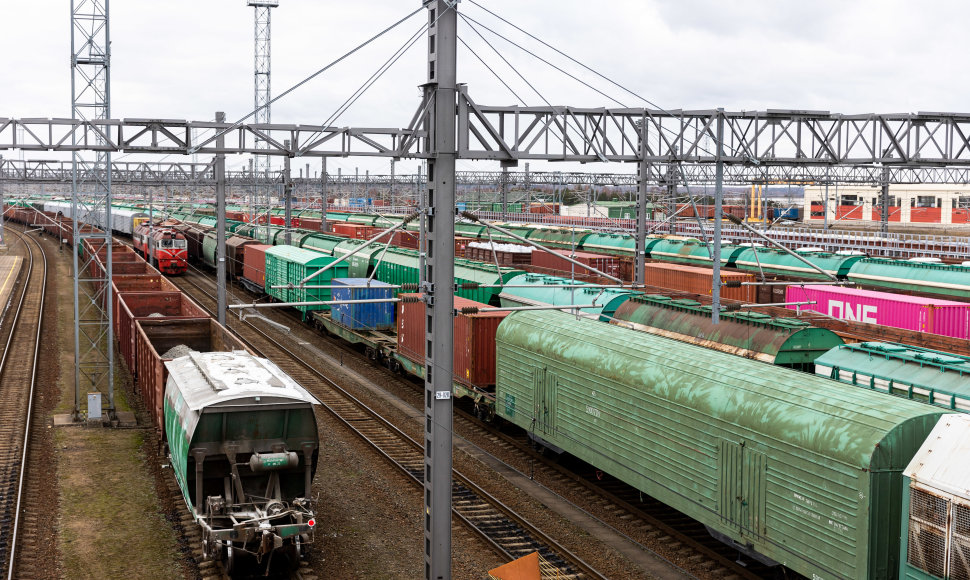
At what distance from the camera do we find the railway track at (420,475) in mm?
16500

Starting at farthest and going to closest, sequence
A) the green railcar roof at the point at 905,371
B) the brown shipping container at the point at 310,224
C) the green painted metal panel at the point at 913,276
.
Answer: the brown shipping container at the point at 310,224 < the green painted metal panel at the point at 913,276 < the green railcar roof at the point at 905,371

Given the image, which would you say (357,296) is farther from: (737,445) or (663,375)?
(737,445)

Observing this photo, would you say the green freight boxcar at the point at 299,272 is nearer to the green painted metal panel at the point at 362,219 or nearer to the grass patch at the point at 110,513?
the grass patch at the point at 110,513

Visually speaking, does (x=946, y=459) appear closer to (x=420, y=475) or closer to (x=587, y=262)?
(x=420, y=475)

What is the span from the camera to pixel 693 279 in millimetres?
36750

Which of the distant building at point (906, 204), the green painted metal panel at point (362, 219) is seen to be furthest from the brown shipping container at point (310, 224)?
the distant building at point (906, 204)

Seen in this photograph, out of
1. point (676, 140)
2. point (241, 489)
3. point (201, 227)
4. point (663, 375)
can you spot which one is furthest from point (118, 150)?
point (201, 227)

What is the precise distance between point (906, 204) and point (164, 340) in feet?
324

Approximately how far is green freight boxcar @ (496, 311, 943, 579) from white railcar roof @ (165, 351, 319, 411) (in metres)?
5.92

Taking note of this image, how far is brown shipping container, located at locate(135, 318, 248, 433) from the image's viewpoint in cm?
2311

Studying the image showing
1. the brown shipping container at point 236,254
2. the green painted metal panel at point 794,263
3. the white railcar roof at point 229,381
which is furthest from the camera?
the brown shipping container at point 236,254

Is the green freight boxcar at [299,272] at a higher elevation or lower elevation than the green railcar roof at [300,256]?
lower

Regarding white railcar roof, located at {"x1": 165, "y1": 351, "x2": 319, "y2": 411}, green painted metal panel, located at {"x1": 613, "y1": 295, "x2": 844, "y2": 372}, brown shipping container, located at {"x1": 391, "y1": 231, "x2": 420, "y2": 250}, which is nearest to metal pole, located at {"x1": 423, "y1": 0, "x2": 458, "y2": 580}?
white railcar roof, located at {"x1": 165, "y1": 351, "x2": 319, "y2": 411}

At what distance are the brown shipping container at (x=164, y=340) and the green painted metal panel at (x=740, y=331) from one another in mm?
10770
